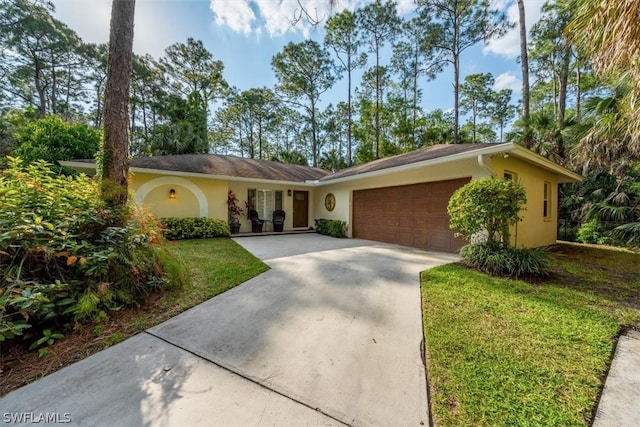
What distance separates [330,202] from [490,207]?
7386 mm

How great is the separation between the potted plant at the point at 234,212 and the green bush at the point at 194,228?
1087 millimetres

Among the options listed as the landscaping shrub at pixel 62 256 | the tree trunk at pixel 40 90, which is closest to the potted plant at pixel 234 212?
the landscaping shrub at pixel 62 256

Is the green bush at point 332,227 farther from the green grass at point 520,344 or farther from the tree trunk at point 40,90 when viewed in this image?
Answer: the tree trunk at point 40,90

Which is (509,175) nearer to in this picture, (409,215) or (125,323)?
(409,215)

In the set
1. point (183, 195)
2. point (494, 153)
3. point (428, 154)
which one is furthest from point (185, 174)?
point (494, 153)

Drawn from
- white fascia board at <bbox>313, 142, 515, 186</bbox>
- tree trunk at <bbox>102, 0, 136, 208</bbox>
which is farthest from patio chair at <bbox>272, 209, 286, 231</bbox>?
tree trunk at <bbox>102, 0, 136, 208</bbox>

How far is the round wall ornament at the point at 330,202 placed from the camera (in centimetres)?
1136

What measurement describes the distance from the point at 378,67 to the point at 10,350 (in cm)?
2163

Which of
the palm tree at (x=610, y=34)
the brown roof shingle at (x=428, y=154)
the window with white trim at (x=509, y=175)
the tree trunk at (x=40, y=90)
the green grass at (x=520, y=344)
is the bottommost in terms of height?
the green grass at (x=520, y=344)

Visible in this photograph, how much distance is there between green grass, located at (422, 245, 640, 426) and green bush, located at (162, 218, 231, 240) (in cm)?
768

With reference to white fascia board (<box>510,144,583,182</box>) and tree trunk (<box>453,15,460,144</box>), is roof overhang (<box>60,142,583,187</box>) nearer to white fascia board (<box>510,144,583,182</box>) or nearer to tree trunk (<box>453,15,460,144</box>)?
white fascia board (<box>510,144,583,182</box>)

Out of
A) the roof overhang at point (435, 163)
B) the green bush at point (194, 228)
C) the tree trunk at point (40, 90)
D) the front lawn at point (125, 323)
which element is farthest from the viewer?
the tree trunk at point (40, 90)

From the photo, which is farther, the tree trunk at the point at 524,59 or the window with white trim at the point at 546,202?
the tree trunk at the point at 524,59

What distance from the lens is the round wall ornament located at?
37.3ft
